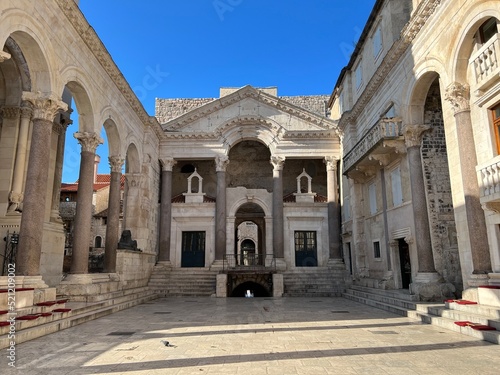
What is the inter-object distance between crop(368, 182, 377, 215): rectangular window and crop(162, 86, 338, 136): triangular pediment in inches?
238

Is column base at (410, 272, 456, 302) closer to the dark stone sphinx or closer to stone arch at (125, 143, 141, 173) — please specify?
the dark stone sphinx

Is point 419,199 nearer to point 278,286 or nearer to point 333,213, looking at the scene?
point 278,286

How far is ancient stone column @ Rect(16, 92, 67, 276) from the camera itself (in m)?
10.6

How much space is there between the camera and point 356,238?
20656 mm

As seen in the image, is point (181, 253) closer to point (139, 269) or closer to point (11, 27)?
point (139, 269)

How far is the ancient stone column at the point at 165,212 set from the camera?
23.8m

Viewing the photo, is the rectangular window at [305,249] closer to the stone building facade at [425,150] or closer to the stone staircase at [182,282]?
the stone building facade at [425,150]

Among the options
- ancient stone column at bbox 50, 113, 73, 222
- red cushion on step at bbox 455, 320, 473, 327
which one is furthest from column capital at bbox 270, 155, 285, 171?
red cushion on step at bbox 455, 320, 473, 327

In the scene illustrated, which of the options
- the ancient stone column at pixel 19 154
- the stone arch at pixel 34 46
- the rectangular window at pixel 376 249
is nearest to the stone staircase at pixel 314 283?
the rectangular window at pixel 376 249

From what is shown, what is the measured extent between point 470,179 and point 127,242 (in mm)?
15457

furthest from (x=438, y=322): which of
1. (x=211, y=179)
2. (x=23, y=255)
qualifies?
(x=211, y=179)

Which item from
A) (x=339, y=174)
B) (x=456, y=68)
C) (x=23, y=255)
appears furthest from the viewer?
(x=339, y=174)

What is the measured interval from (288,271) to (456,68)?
15.2m

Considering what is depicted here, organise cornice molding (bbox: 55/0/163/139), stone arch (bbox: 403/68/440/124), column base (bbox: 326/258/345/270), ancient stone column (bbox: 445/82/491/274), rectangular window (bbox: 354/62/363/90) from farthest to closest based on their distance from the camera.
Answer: column base (bbox: 326/258/345/270) < rectangular window (bbox: 354/62/363/90) < stone arch (bbox: 403/68/440/124) < cornice molding (bbox: 55/0/163/139) < ancient stone column (bbox: 445/82/491/274)
